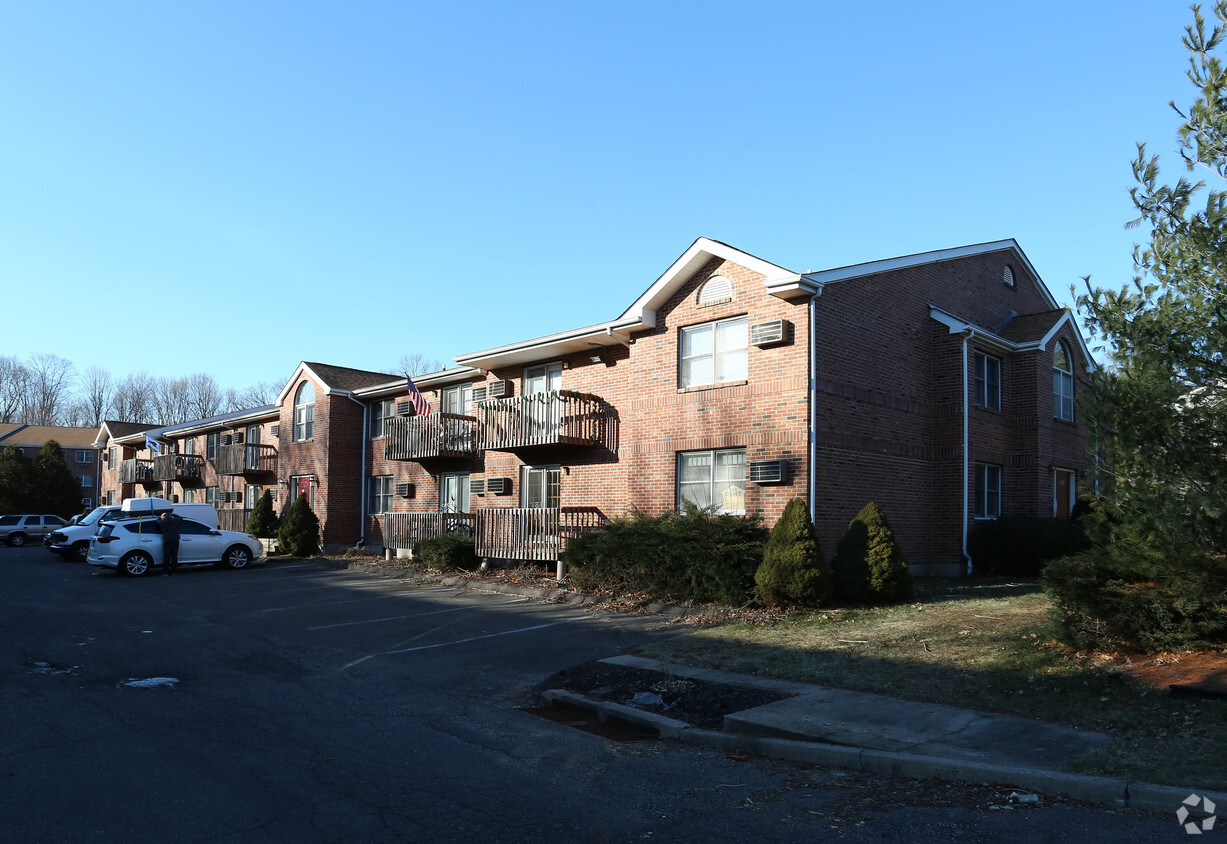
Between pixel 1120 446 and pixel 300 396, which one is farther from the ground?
pixel 300 396

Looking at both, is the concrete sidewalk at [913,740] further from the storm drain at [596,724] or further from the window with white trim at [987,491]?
the window with white trim at [987,491]

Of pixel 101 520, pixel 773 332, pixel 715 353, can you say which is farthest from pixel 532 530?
pixel 101 520

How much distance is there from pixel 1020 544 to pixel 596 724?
1290 cm

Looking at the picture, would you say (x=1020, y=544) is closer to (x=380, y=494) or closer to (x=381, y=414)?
(x=380, y=494)

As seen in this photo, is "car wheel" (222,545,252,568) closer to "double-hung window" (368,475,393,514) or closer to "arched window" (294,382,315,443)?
"double-hung window" (368,475,393,514)

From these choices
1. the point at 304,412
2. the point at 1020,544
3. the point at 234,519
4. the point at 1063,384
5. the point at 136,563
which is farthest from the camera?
the point at 234,519

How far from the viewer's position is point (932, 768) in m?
6.49

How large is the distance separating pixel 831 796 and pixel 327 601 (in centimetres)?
1342

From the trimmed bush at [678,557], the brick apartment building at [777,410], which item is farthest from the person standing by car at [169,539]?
the trimmed bush at [678,557]

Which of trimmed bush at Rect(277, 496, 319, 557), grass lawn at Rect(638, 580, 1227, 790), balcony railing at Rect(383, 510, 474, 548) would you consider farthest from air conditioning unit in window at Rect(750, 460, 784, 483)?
trimmed bush at Rect(277, 496, 319, 557)

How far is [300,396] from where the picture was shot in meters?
32.3

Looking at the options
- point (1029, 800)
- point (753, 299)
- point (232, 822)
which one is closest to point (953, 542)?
point (753, 299)

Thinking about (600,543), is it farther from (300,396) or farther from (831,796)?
(300,396)

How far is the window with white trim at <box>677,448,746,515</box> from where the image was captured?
17359 mm
